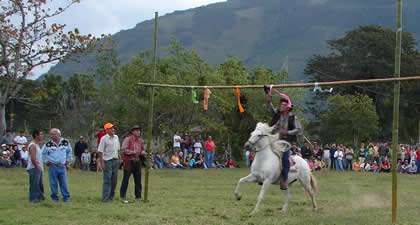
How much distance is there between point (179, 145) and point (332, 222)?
18.4 metres

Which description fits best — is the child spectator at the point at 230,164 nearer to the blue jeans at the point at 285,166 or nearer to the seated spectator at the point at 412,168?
the seated spectator at the point at 412,168

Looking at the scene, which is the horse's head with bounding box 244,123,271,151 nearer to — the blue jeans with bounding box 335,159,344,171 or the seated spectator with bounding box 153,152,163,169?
the seated spectator with bounding box 153,152,163,169

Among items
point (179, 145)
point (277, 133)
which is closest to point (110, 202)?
point (277, 133)

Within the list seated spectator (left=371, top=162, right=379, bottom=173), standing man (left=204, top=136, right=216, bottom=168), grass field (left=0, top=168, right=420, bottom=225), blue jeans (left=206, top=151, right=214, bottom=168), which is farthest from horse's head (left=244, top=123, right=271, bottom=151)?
seated spectator (left=371, top=162, right=379, bottom=173)

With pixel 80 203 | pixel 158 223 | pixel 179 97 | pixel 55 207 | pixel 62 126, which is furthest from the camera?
pixel 62 126

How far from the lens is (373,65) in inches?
2502

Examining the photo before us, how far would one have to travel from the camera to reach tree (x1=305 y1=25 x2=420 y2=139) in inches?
2340

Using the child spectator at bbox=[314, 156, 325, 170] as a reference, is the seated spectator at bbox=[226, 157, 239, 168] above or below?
below


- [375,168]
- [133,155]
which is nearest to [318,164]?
[375,168]

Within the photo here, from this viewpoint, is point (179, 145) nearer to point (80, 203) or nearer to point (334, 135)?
point (80, 203)

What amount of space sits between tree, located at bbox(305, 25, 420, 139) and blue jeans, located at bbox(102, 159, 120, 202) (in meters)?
49.7

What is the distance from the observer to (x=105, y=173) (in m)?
A: 12.7

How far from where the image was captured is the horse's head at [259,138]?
11.1 meters

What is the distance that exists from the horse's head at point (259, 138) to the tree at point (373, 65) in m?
49.8
